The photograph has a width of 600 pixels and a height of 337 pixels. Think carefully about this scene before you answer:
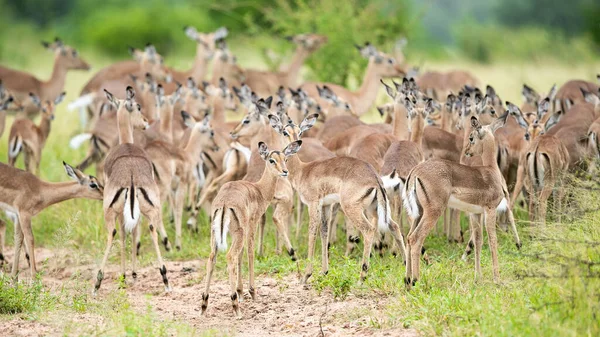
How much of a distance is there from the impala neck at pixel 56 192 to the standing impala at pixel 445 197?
274 cm

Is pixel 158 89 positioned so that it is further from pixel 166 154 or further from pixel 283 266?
pixel 283 266

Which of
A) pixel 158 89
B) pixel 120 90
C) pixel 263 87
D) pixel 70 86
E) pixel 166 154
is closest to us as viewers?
pixel 166 154

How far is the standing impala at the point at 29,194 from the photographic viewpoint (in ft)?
23.8

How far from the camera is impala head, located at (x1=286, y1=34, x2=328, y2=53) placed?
13055mm

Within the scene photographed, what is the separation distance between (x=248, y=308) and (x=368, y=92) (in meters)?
5.95

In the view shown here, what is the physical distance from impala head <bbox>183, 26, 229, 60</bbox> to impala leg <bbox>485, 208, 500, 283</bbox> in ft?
25.2

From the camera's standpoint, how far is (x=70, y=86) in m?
18.4

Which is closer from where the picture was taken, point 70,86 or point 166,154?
point 166,154

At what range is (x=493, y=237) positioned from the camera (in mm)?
6168

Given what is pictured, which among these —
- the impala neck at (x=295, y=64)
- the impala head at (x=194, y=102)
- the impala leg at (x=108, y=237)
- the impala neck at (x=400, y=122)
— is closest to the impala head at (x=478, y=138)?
the impala neck at (x=400, y=122)

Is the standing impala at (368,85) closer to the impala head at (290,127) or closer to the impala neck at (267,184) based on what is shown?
the impala head at (290,127)

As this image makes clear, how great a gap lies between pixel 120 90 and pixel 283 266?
479 centimetres

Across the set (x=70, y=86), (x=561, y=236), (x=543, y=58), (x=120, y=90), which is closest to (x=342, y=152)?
(x=561, y=236)

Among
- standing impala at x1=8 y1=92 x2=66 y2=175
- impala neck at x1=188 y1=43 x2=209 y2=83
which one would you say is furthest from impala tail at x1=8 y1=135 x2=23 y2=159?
impala neck at x1=188 y1=43 x2=209 y2=83
